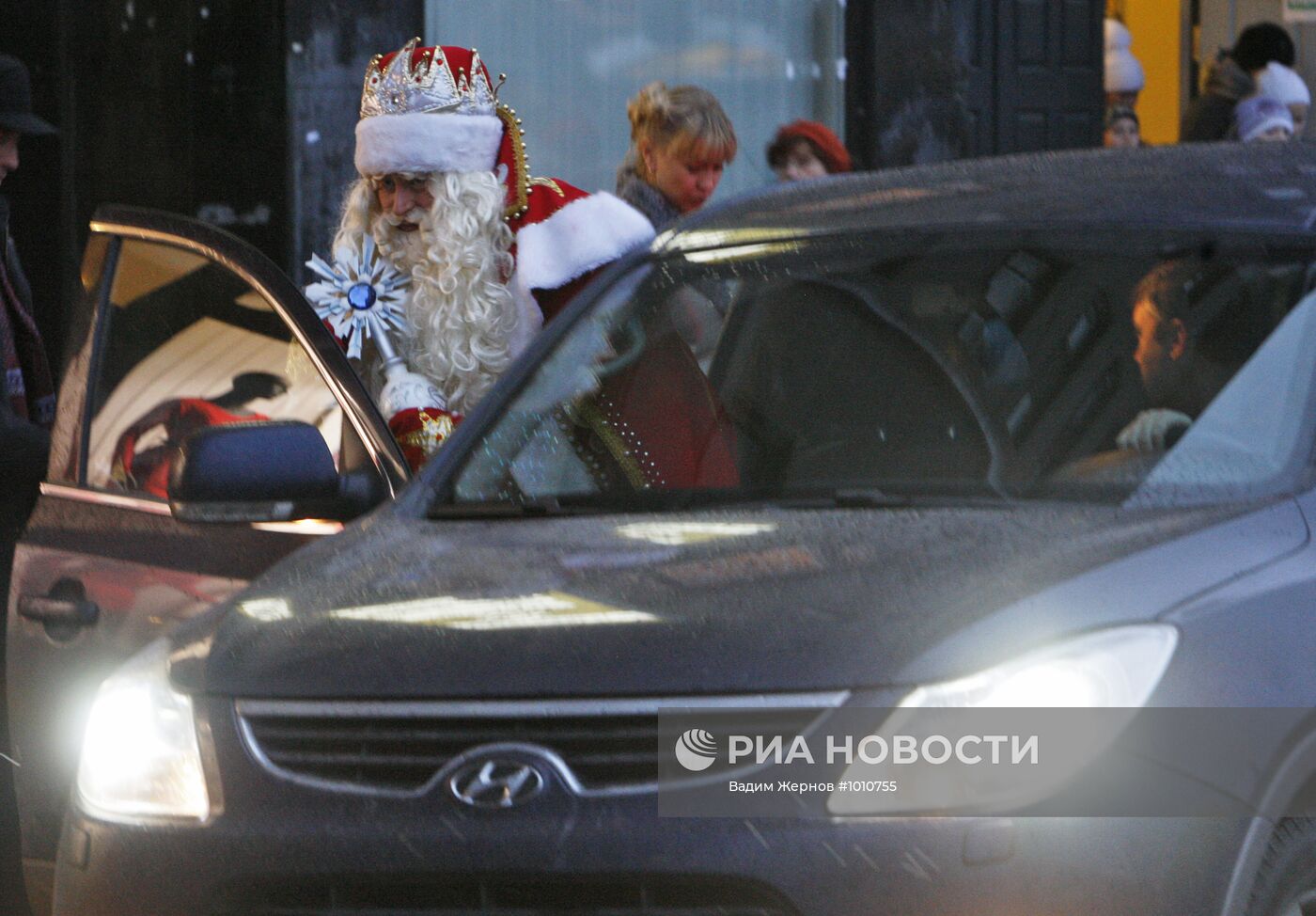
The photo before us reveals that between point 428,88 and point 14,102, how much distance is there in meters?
1.14

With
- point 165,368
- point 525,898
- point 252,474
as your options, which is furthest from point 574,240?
point 525,898

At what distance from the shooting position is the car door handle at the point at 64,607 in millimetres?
4418

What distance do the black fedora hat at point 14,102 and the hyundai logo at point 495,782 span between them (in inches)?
132

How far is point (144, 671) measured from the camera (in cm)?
350

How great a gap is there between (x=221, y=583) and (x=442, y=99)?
171cm

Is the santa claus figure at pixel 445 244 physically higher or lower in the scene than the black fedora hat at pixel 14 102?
lower

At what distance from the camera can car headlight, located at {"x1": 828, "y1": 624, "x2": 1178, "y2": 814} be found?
9.60ft

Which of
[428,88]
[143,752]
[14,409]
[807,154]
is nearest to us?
[143,752]

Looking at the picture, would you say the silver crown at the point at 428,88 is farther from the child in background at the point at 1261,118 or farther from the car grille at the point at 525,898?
the child in background at the point at 1261,118

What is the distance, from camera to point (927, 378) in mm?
4027

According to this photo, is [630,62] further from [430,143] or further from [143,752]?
[143,752]

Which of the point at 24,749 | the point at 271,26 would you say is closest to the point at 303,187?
the point at 271,26

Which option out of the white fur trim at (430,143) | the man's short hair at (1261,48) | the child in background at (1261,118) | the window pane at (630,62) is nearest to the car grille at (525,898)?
the white fur trim at (430,143)

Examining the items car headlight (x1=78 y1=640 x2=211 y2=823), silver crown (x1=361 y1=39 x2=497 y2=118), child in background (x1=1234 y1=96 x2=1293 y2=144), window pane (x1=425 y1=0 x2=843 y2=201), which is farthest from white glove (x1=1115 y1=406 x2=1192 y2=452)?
child in background (x1=1234 y1=96 x2=1293 y2=144)
